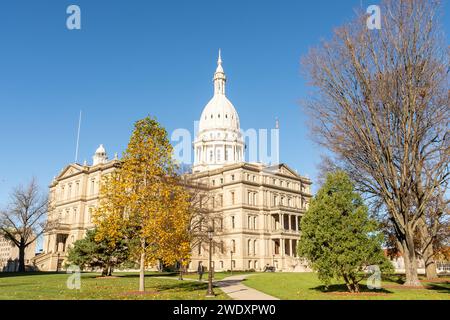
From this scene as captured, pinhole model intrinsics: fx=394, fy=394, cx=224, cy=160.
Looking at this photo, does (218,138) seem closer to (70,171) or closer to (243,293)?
(70,171)

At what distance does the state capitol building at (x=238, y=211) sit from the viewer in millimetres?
65312

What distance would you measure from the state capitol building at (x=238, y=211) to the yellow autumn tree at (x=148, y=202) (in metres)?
43.1

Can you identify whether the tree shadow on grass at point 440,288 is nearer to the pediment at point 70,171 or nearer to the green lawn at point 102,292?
the green lawn at point 102,292

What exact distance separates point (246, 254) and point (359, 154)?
139 feet

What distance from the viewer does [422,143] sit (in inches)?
982

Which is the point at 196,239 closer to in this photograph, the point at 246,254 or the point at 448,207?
the point at 246,254

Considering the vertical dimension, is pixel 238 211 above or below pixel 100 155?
below

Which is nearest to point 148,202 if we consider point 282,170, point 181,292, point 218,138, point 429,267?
point 181,292

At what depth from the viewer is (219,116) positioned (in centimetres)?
10956

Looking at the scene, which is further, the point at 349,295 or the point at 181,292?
the point at 181,292

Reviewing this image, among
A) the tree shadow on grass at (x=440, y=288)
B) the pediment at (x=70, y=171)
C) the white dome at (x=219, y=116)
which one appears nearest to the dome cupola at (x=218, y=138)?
the white dome at (x=219, y=116)

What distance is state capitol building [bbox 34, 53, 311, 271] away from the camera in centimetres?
6531

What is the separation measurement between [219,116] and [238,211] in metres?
48.0
